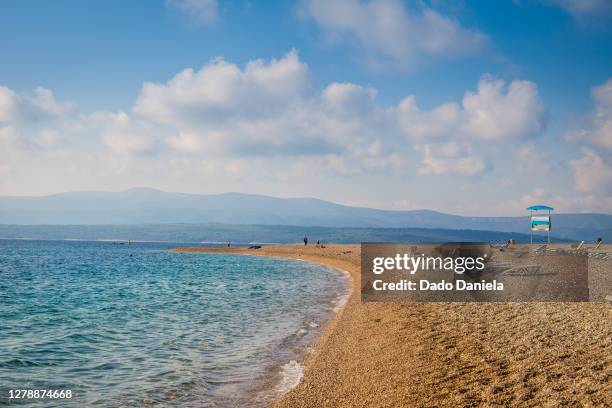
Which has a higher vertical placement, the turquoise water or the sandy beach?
the sandy beach

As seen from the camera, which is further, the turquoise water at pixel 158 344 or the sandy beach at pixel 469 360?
the turquoise water at pixel 158 344

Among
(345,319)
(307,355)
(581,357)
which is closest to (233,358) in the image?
(307,355)

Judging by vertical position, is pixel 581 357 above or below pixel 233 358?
above

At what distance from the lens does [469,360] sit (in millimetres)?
9602

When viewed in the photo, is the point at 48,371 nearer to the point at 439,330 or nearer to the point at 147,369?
the point at 147,369

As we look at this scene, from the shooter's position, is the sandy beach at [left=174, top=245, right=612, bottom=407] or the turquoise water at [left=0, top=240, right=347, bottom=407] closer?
the sandy beach at [left=174, top=245, right=612, bottom=407]

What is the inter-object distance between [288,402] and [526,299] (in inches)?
485

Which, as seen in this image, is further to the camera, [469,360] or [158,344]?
[158,344]

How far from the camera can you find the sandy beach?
7.43m

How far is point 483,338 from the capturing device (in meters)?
11.3

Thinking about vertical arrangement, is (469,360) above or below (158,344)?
above

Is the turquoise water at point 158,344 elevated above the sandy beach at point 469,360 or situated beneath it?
situated beneath

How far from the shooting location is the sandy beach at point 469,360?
7.43 metres

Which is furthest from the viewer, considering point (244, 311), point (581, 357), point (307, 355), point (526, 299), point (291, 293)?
point (291, 293)
